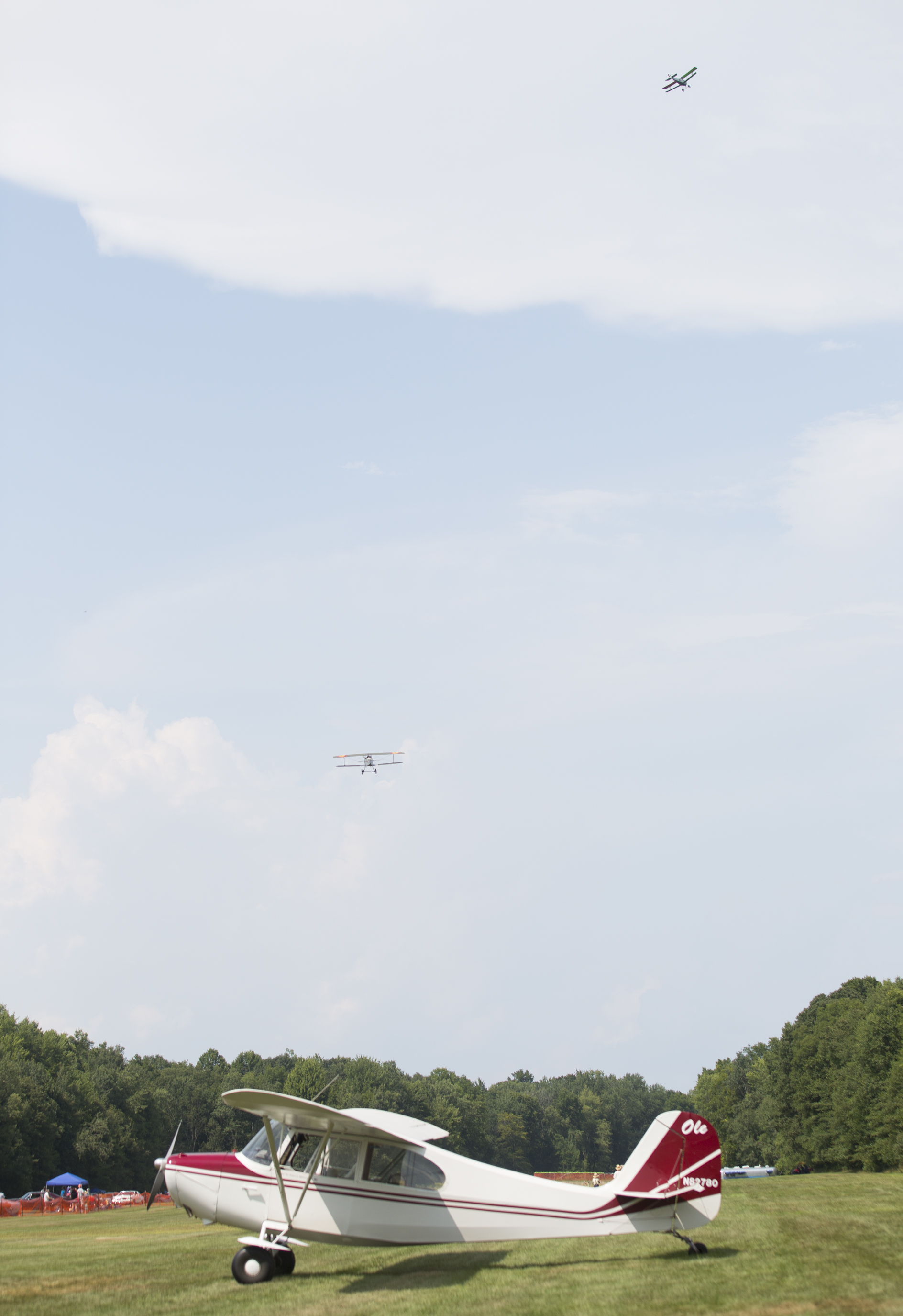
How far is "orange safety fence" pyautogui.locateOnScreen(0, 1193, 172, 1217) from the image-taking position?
43969mm

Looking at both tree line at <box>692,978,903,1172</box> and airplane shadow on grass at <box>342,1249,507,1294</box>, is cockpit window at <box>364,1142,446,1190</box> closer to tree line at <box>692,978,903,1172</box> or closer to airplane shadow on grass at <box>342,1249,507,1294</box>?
airplane shadow on grass at <box>342,1249,507,1294</box>

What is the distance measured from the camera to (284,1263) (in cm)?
1488

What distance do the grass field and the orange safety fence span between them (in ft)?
86.2

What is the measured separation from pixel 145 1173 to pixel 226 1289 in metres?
91.2

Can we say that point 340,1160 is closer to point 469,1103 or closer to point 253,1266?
point 253,1266

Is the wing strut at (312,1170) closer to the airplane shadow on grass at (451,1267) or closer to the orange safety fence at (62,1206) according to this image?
the airplane shadow on grass at (451,1267)

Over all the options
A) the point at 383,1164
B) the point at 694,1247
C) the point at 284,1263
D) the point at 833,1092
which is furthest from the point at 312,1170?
the point at 833,1092

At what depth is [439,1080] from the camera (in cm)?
14488

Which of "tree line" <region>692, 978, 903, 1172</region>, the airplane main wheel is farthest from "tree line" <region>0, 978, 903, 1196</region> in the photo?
the airplane main wheel

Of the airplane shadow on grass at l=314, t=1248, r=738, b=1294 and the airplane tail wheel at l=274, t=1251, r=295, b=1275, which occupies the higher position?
the airplane tail wheel at l=274, t=1251, r=295, b=1275

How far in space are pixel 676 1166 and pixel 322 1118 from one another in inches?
218

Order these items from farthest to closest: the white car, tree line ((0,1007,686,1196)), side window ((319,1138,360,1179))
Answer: the white car → tree line ((0,1007,686,1196)) → side window ((319,1138,360,1179))

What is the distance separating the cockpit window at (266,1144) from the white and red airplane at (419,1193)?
39 mm

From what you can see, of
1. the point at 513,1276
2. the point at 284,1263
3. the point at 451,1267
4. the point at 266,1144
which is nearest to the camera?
the point at 513,1276
